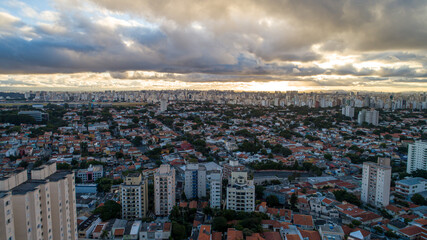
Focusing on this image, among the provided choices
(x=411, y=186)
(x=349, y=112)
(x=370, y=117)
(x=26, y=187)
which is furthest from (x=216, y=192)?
(x=349, y=112)

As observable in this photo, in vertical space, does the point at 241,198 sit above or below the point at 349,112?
below

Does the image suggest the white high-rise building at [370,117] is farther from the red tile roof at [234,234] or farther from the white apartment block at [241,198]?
the red tile roof at [234,234]

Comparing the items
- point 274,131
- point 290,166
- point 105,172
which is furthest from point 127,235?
point 274,131

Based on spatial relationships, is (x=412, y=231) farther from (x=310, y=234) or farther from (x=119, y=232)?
(x=119, y=232)

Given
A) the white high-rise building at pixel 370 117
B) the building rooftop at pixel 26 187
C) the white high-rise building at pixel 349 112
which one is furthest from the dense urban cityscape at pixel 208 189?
the white high-rise building at pixel 349 112

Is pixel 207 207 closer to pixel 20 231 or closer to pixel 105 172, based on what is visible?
pixel 20 231

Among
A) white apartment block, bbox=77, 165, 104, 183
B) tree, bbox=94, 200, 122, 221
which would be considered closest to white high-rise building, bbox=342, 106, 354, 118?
white apartment block, bbox=77, 165, 104, 183
